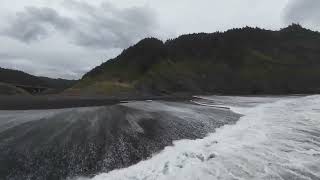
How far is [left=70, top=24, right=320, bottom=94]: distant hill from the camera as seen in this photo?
93.4 meters

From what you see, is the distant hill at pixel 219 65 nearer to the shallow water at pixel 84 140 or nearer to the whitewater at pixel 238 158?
the shallow water at pixel 84 140

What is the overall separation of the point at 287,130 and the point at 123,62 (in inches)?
3642

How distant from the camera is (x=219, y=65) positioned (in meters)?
101

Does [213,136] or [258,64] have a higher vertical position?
[258,64]

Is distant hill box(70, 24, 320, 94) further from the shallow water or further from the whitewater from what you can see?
the whitewater

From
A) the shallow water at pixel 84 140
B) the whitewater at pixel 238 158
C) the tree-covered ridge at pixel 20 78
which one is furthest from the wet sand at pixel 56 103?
the tree-covered ridge at pixel 20 78

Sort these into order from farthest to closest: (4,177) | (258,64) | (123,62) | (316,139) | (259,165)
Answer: (123,62) < (258,64) < (316,139) < (259,165) < (4,177)

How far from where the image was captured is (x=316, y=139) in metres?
18.8

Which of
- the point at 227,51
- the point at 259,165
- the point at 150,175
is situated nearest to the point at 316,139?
the point at 259,165

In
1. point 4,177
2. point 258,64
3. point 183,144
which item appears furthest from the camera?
point 258,64

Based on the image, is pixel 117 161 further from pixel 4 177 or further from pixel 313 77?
pixel 313 77

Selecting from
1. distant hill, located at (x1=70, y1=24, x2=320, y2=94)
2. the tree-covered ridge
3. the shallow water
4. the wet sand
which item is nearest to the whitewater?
the shallow water

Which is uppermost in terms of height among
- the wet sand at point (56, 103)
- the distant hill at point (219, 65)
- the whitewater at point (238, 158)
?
the distant hill at point (219, 65)

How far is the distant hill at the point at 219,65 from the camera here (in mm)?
93438
